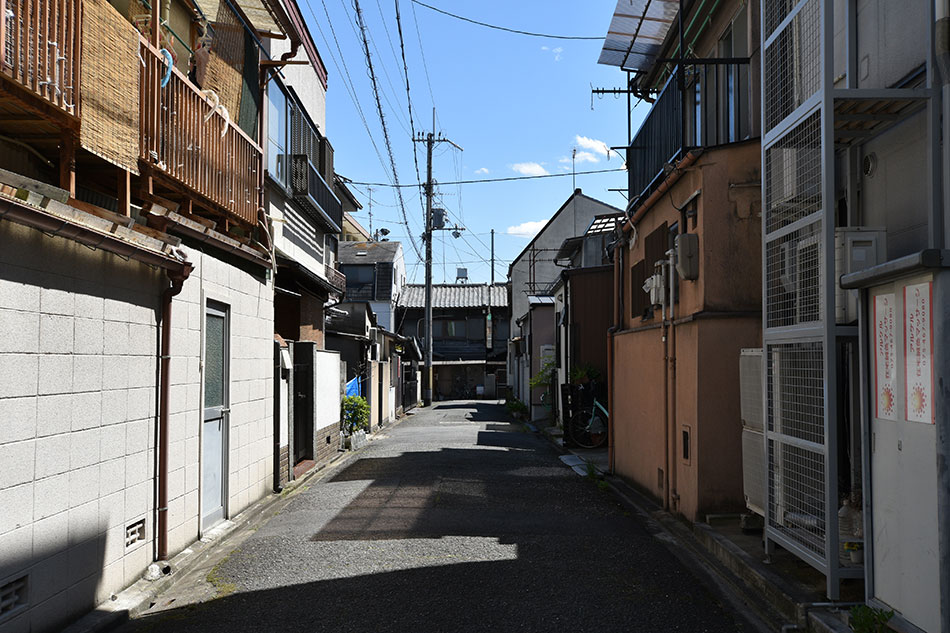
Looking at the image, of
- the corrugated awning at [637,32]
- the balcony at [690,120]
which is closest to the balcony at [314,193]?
the corrugated awning at [637,32]

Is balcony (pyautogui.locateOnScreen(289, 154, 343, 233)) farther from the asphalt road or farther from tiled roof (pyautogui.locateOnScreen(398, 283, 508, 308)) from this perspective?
tiled roof (pyautogui.locateOnScreen(398, 283, 508, 308))

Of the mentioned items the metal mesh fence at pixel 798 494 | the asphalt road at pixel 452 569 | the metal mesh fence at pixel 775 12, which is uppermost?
the metal mesh fence at pixel 775 12

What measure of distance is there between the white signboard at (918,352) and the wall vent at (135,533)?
18.2ft

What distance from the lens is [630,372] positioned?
12.6 m

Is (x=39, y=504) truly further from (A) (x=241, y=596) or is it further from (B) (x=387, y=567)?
(B) (x=387, y=567)

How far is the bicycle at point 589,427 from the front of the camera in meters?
18.3

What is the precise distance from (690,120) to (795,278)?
7.56 meters

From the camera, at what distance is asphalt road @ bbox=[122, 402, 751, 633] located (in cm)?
560

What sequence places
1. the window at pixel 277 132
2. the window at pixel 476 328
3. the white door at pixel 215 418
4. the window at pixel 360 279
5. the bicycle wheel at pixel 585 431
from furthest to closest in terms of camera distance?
the window at pixel 476 328
the window at pixel 360 279
the bicycle wheel at pixel 585 431
the window at pixel 277 132
the white door at pixel 215 418

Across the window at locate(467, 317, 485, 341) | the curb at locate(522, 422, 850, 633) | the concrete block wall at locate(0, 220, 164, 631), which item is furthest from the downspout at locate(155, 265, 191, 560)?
the window at locate(467, 317, 485, 341)

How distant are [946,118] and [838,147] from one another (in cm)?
176

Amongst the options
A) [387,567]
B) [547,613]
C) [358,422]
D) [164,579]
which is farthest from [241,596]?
[358,422]

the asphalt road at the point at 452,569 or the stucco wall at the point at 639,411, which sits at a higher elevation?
the stucco wall at the point at 639,411

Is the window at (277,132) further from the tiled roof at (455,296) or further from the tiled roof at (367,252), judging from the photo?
the tiled roof at (455,296)
